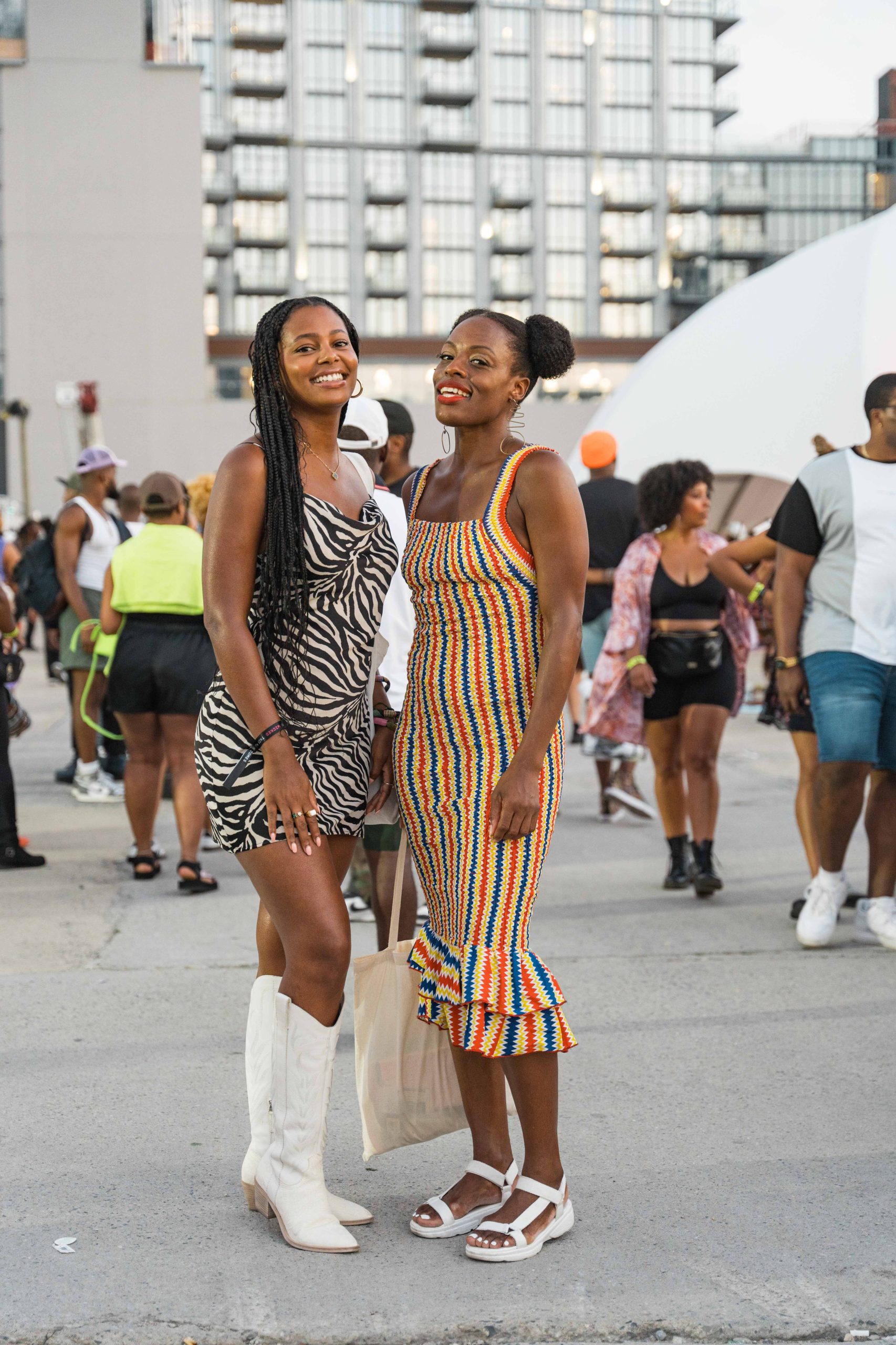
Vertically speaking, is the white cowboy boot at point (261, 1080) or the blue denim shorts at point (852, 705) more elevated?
the blue denim shorts at point (852, 705)

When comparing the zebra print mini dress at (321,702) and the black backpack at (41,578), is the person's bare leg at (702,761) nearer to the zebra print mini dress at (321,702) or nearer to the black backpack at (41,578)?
the zebra print mini dress at (321,702)

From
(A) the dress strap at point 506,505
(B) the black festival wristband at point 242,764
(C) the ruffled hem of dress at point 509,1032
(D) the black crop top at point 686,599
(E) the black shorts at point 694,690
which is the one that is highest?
(A) the dress strap at point 506,505

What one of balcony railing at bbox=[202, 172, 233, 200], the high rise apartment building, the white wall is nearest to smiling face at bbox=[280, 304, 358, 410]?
the white wall

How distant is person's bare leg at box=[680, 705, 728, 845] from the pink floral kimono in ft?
0.62

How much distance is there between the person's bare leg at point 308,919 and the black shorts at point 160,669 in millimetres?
3670

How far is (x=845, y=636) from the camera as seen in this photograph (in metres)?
5.36

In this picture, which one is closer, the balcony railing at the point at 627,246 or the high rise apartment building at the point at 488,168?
the high rise apartment building at the point at 488,168

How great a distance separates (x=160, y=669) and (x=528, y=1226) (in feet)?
13.4

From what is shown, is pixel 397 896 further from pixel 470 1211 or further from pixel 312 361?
pixel 312 361

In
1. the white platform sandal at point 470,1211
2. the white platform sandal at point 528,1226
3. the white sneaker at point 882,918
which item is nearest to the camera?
the white platform sandal at point 528,1226

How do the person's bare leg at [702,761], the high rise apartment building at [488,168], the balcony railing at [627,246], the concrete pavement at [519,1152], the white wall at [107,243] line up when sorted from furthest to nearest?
the balcony railing at [627,246]
the high rise apartment building at [488,168]
the white wall at [107,243]
the person's bare leg at [702,761]
the concrete pavement at [519,1152]

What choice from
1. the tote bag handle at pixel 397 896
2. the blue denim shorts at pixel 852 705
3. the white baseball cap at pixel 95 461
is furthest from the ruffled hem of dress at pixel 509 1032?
the white baseball cap at pixel 95 461

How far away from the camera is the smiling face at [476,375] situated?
10.4ft

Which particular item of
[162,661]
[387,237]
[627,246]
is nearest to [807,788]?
[162,661]
